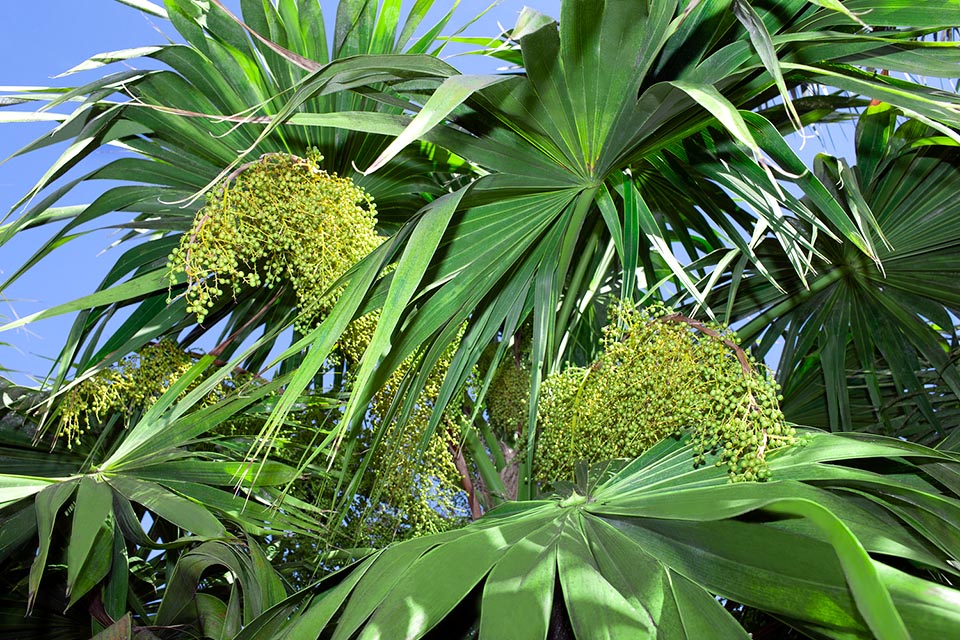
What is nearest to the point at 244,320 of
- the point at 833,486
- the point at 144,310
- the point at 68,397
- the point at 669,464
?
the point at 144,310

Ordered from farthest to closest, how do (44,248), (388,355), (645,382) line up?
1. (44,248)
2. (388,355)
3. (645,382)

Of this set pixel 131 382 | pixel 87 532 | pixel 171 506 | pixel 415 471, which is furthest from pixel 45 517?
pixel 415 471

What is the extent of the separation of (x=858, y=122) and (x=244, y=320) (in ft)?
6.17

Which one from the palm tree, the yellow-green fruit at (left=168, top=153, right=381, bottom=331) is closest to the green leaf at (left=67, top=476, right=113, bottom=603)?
the palm tree

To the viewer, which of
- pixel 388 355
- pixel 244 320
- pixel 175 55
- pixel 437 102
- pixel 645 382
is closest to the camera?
pixel 437 102

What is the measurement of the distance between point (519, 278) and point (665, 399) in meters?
0.55

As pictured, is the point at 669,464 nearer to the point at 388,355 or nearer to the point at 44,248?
the point at 388,355

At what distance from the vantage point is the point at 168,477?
7.18 feet

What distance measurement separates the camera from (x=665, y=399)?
5.28 ft

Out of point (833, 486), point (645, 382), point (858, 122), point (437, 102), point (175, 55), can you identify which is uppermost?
point (858, 122)

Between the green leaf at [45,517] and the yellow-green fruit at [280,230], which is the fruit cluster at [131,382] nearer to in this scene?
the green leaf at [45,517]

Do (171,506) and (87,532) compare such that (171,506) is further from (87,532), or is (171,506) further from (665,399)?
(665,399)

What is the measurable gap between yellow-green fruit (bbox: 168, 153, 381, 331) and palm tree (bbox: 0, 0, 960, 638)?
1 centimetres

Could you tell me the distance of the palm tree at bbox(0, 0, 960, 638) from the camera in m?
1.16
